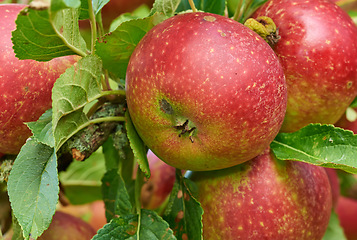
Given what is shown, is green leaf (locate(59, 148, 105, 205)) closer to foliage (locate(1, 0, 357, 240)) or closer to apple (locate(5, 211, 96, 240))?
apple (locate(5, 211, 96, 240))

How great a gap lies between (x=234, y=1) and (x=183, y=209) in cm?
46

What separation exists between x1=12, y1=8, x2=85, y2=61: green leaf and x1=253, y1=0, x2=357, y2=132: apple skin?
1.23 ft

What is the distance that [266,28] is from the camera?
813 millimetres

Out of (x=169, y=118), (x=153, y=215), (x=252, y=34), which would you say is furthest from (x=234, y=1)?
(x=153, y=215)

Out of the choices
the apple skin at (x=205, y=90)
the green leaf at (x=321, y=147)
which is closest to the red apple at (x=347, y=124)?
the green leaf at (x=321, y=147)

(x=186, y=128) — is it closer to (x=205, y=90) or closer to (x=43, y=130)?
(x=205, y=90)

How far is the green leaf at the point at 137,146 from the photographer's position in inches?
30.0

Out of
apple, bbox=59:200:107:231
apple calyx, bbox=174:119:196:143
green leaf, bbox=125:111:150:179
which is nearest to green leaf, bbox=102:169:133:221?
green leaf, bbox=125:111:150:179

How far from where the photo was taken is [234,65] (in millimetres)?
663

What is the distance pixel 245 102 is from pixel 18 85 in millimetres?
387

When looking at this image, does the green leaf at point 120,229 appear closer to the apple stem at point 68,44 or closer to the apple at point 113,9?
the apple stem at point 68,44

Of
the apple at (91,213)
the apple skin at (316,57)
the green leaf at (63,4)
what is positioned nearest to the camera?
the green leaf at (63,4)

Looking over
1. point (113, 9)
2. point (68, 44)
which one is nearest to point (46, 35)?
point (68, 44)

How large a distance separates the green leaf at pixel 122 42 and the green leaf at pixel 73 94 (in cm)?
3
